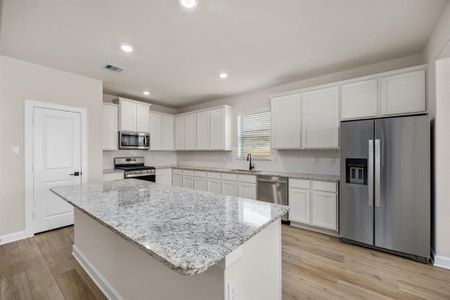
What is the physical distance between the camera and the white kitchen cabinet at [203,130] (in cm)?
508

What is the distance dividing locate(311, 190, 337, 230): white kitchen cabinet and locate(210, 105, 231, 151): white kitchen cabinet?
7.53ft

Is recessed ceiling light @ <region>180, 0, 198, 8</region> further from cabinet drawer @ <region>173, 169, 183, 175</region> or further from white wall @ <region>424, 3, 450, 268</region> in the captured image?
cabinet drawer @ <region>173, 169, 183, 175</region>

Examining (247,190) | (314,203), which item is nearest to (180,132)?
(247,190)

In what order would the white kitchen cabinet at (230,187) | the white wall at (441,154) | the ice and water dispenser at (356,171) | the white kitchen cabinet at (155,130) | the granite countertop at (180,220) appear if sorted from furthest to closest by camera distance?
the white kitchen cabinet at (155,130)
the white kitchen cabinet at (230,187)
the ice and water dispenser at (356,171)
the white wall at (441,154)
the granite countertop at (180,220)

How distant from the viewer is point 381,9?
1965 millimetres

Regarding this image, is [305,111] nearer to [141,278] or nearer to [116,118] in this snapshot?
[141,278]

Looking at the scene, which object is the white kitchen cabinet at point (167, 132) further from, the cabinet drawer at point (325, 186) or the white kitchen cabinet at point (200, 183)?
the cabinet drawer at point (325, 186)

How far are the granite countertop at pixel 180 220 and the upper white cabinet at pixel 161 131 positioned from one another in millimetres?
3293

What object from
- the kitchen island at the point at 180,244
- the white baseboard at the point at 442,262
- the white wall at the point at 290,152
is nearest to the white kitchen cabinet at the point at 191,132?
the white wall at the point at 290,152

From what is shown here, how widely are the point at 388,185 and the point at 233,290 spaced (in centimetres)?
253

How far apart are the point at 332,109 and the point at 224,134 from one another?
7.61 feet

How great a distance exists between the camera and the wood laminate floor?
189 cm

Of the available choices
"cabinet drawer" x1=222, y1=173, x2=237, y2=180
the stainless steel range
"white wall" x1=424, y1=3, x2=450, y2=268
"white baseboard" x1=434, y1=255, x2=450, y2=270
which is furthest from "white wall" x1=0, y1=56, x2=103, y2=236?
"white baseboard" x1=434, y1=255, x2=450, y2=270

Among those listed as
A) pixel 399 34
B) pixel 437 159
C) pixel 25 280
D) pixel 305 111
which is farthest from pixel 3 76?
pixel 437 159
